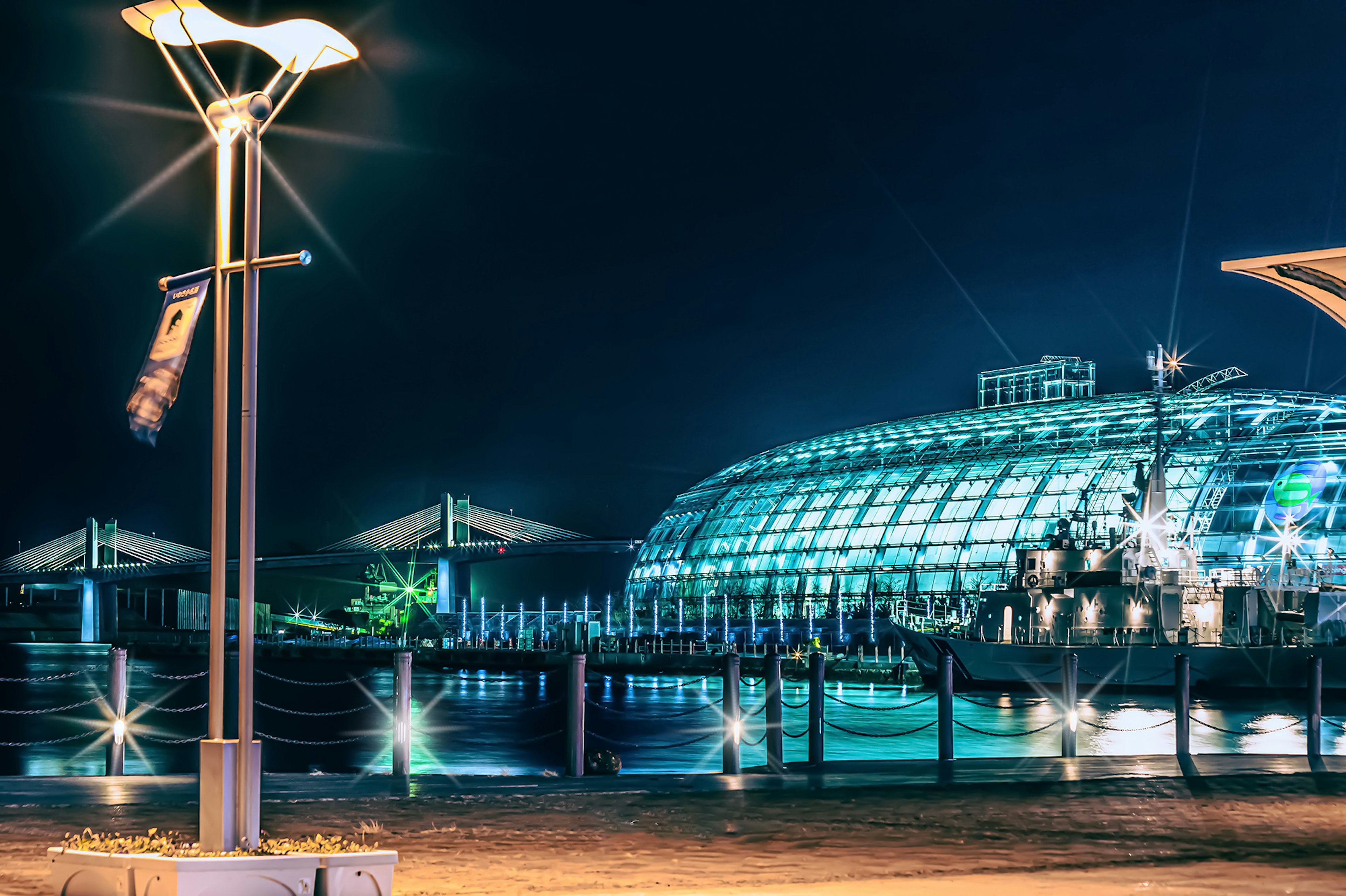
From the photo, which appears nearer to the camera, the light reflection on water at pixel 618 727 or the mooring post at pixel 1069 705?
the mooring post at pixel 1069 705

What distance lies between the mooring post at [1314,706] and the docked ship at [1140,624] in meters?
29.0

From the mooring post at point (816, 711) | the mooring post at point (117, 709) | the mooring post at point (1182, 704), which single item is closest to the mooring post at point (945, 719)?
the mooring post at point (816, 711)

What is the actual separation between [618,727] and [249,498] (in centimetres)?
2875

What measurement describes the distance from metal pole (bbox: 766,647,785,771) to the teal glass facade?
173ft

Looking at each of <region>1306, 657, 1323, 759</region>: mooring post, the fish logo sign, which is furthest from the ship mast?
<region>1306, 657, 1323, 759</region>: mooring post

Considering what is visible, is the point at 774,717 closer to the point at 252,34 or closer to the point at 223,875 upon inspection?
the point at 223,875

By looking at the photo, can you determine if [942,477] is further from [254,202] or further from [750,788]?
[254,202]

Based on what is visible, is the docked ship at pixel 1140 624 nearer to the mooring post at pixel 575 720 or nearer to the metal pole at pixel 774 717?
the metal pole at pixel 774 717

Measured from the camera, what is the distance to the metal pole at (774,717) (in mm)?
16078

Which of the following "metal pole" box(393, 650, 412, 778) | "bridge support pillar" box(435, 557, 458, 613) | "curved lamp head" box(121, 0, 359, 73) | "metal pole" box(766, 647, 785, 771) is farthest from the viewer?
"bridge support pillar" box(435, 557, 458, 613)

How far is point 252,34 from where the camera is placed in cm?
891

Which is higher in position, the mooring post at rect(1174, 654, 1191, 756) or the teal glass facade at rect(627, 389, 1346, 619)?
the teal glass facade at rect(627, 389, 1346, 619)

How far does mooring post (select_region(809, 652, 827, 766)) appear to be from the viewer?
17.0 meters

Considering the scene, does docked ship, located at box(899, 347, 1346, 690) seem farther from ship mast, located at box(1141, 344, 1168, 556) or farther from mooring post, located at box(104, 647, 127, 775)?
mooring post, located at box(104, 647, 127, 775)
